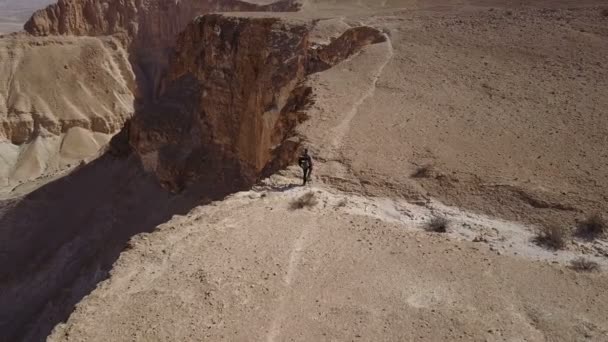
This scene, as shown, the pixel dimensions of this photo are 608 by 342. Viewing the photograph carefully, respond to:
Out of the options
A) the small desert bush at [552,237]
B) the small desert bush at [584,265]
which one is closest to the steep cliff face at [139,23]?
the small desert bush at [552,237]

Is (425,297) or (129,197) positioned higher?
(425,297)

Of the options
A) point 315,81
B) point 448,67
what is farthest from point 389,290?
point 448,67

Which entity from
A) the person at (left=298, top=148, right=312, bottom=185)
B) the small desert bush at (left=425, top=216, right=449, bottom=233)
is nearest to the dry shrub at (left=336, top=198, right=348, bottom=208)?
the person at (left=298, top=148, right=312, bottom=185)

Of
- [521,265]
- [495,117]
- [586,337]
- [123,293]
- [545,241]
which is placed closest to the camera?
[586,337]

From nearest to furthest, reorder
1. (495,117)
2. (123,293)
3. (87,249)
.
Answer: (123,293), (495,117), (87,249)

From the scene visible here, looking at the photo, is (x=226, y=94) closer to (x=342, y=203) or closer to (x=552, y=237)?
(x=342, y=203)

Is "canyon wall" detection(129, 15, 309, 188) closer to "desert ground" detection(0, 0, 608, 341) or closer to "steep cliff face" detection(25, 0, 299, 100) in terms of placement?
"desert ground" detection(0, 0, 608, 341)

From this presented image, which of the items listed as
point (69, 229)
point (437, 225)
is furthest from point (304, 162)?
point (69, 229)

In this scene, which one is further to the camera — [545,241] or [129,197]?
[129,197]

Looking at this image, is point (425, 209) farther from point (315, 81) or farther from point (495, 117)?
point (315, 81)
